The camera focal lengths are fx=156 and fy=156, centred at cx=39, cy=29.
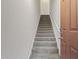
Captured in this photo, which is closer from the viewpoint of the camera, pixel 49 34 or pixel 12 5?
pixel 12 5

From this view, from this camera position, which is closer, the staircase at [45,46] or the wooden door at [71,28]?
the wooden door at [71,28]

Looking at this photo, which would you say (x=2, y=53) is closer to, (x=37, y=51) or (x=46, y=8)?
(x=37, y=51)

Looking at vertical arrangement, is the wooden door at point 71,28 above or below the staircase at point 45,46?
above

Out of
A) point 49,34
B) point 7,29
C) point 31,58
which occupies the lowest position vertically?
point 31,58

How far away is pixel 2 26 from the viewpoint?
1987mm

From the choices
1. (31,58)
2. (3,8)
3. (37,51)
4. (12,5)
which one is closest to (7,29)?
(3,8)

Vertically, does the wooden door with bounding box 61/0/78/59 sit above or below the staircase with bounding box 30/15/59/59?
above

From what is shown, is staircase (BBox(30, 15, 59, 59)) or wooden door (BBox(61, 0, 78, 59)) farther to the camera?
staircase (BBox(30, 15, 59, 59))

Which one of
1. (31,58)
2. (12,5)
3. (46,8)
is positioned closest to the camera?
(12,5)

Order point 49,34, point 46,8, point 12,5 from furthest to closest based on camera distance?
point 46,8 → point 49,34 → point 12,5

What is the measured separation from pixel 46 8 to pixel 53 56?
679cm

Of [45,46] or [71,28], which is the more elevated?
[71,28]

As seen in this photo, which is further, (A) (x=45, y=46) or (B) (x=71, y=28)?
(A) (x=45, y=46)

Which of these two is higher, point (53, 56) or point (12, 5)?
point (12, 5)
